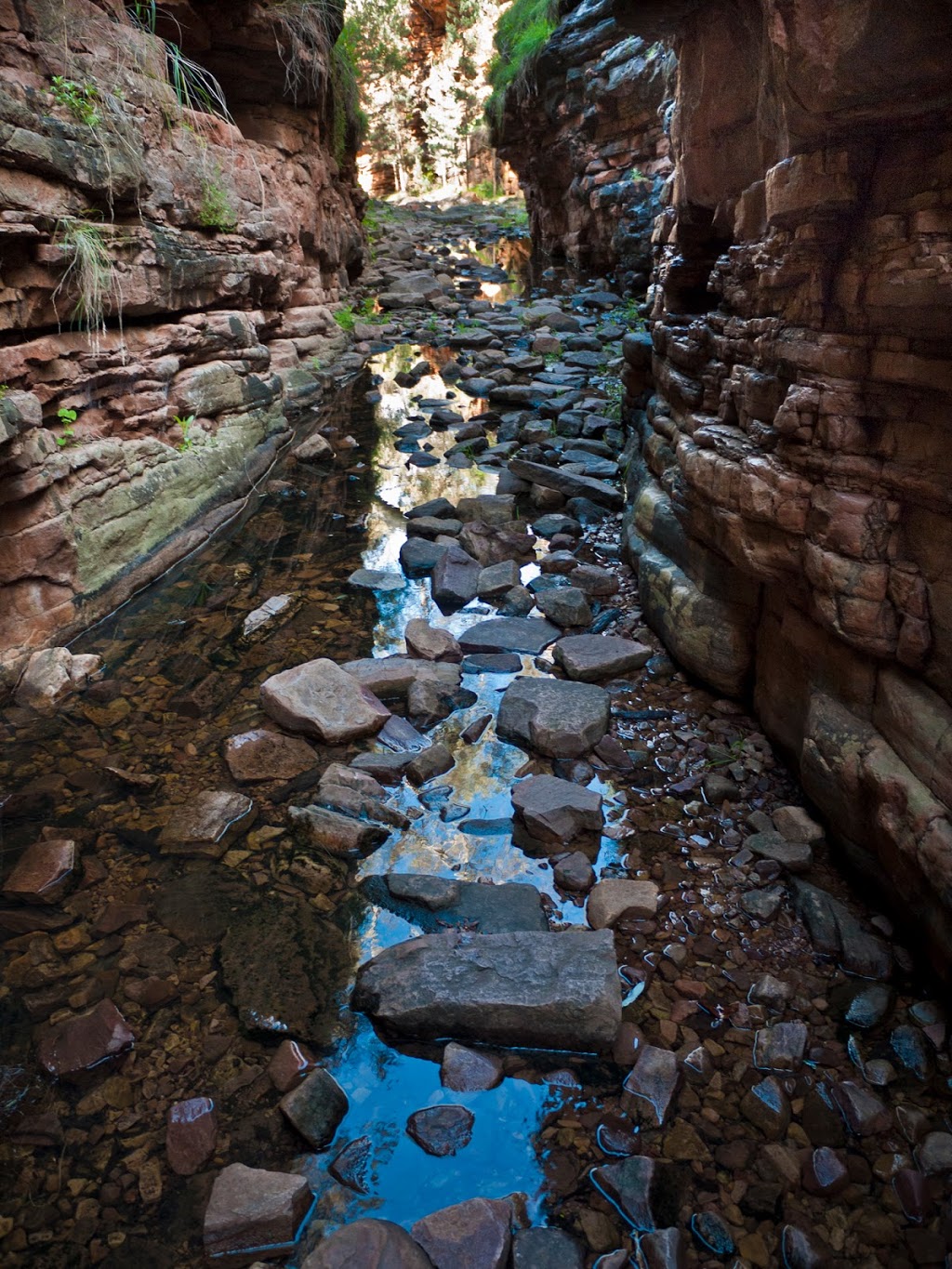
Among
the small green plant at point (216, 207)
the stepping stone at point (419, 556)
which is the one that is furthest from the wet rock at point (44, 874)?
the small green plant at point (216, 207)

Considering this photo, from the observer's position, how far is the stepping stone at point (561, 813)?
2.78m

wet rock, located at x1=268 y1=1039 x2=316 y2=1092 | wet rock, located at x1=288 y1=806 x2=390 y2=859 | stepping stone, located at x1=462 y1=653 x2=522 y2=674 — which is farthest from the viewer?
stepping stone, located at x1=462 y1=653 x2=522 y2=674

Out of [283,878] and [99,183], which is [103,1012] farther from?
[99,183]

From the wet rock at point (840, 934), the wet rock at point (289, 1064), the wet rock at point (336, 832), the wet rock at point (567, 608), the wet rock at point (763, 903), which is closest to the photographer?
the wet rock at point (289, 1064)

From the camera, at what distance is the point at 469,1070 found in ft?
6.70

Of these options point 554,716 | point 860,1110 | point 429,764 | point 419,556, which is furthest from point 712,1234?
point 419,556

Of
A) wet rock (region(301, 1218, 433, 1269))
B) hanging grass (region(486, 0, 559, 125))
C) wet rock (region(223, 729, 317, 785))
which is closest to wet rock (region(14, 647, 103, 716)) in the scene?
wet rock (region(223, 729, 317, 785))

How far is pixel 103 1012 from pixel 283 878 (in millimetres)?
637

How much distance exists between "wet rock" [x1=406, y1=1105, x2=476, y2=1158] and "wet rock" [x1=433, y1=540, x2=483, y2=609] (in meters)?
2.74

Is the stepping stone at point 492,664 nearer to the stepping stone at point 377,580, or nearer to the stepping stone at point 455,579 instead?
the stepping stone at point 455,579

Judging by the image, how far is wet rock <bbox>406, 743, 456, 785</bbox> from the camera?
3068mm

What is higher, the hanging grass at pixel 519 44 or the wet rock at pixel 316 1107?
the hanging grass at pixel 519 44

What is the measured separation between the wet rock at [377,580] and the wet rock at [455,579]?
0.69 ft

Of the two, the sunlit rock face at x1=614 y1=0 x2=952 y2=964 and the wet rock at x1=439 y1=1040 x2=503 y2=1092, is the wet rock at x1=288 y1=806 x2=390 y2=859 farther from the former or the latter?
the sunlit rock face at x1=614 y1=0 x2=952 y2=964
